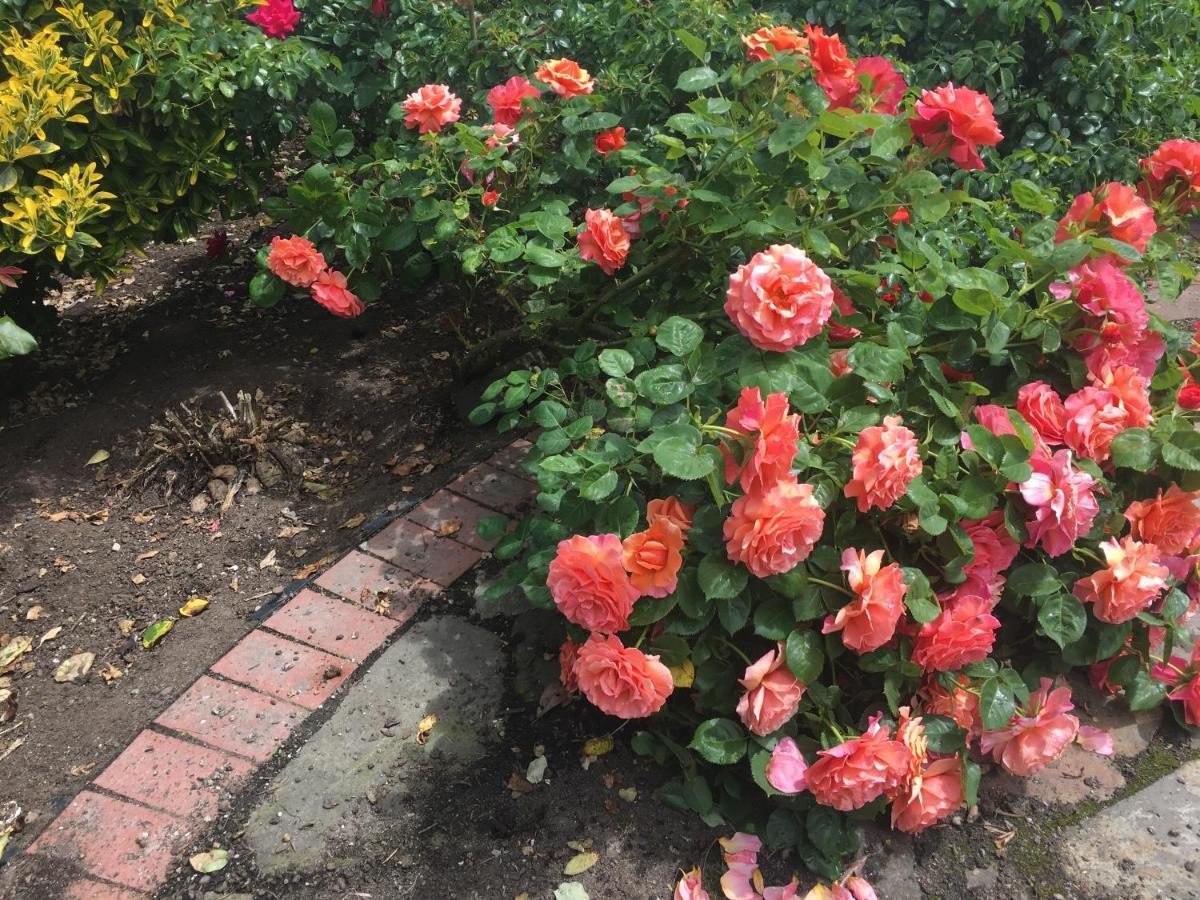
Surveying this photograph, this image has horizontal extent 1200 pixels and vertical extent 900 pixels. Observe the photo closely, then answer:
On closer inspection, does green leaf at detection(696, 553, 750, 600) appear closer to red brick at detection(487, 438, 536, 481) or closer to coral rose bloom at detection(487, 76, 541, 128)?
red brick at detection(487, 438, 536, 481)

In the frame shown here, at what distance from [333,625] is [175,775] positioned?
434mm

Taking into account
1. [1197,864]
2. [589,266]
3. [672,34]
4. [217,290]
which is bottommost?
→ [217,290]

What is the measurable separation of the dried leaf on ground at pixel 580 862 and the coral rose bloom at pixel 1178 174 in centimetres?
175

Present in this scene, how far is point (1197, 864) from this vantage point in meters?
1.71

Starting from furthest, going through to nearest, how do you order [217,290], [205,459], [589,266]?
[217,290]
[205,459]
[589,266]

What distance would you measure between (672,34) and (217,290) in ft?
6.75

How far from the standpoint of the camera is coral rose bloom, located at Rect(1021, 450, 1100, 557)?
1.57 metres

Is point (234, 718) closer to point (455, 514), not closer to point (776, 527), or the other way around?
point (455, 514)

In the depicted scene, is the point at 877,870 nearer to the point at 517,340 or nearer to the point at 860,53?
the point at 517,340

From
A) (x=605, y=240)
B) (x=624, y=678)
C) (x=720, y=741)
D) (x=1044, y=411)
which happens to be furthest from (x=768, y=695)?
(x=605, y=240)

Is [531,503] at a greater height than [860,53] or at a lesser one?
lesser

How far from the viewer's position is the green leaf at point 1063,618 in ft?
5.46

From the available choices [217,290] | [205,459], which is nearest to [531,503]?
[205,459]

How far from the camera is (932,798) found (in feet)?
5.27
